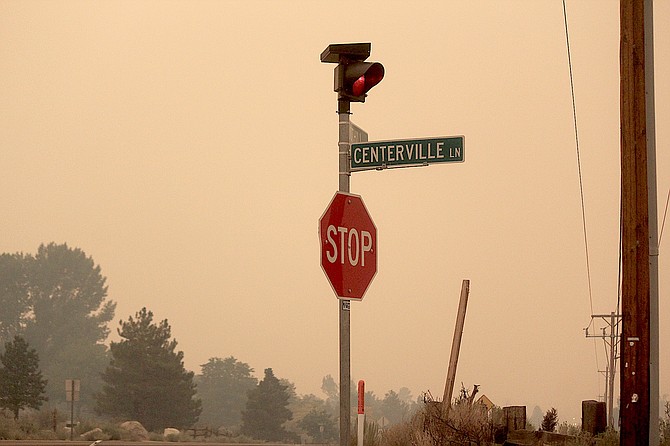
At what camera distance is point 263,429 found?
8650cm

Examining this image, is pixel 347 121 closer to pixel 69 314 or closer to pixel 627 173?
pixel 627 173

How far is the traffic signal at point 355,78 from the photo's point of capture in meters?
9.85

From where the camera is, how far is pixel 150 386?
7650 centimetres

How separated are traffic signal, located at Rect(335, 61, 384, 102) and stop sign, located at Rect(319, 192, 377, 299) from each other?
1.03m

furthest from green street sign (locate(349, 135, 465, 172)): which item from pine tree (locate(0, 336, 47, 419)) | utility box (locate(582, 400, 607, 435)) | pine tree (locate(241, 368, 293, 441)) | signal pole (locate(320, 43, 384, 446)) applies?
pine tree (locate(241, 368, 293, 441))

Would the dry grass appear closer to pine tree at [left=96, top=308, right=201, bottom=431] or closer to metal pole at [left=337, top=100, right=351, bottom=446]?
metal pole at [left=337, top=100, right=351, bottom=446]

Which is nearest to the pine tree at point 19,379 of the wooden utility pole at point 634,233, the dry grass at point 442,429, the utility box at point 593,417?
the dry grass at point 442,429

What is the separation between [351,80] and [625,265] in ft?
15.2

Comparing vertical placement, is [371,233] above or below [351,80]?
below

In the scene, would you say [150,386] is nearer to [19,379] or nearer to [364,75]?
[19,379]

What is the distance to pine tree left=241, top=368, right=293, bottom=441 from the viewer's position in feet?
285

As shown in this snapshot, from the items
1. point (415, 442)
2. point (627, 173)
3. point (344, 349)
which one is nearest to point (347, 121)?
point (344, 349)

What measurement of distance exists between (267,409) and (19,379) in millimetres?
26809

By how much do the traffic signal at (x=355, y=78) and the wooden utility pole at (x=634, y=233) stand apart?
4.19 metres
